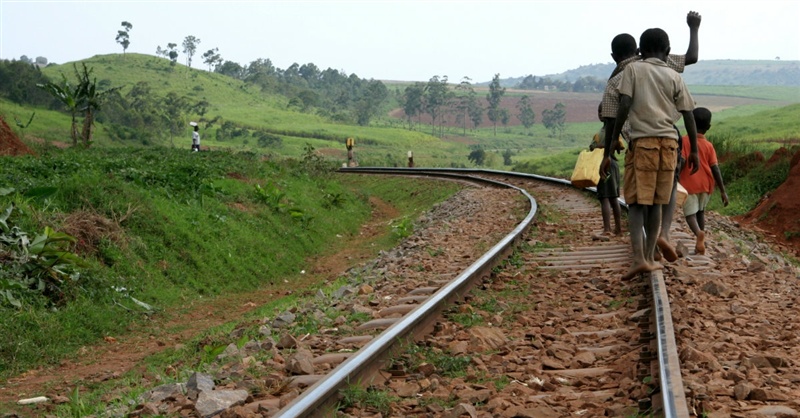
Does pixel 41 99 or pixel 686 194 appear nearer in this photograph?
pixel 686 194

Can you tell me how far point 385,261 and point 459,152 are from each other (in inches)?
3372

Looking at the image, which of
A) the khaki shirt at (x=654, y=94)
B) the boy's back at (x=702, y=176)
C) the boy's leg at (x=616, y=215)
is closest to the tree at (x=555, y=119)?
the boy's leg at (x=616, y=215)

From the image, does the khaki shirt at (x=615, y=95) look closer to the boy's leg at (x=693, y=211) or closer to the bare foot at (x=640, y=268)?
the bare foot at (x=640, y=268)

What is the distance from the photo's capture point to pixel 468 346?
532 centimetres

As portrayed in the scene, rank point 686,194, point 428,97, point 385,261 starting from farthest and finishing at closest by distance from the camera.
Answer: point 428,97 < point 385,261 < point 686,194

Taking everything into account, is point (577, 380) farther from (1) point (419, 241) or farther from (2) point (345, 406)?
(1) point (419, 241)

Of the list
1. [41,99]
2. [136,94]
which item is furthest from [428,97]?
→ [41,99]

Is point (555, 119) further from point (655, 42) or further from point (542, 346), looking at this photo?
point (542, 346)

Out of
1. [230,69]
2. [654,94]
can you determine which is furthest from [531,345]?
[230,69]

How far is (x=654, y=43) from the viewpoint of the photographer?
22.4ft

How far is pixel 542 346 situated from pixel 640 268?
2.00 m

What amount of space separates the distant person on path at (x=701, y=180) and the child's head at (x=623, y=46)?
3.50ft

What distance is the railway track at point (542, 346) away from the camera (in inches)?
161

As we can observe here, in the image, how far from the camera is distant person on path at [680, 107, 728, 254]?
28.3ft
